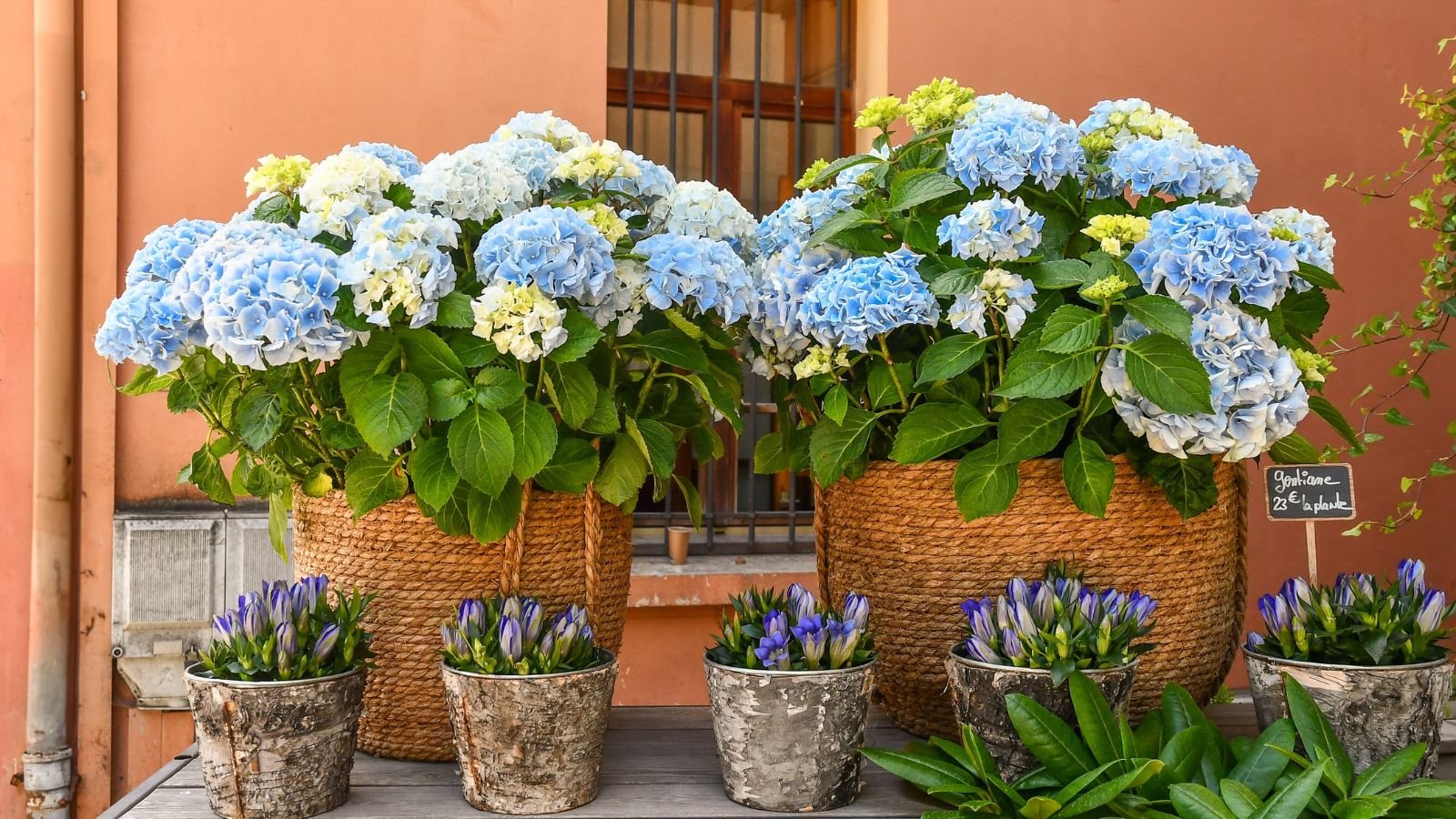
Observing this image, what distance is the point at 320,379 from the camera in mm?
1022

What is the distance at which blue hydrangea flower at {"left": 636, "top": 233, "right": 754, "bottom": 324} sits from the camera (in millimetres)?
974

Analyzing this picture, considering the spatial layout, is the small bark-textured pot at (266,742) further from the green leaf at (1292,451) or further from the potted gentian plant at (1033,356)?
the green leaf at (1292,451)

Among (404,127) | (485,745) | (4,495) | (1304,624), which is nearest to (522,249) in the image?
(485,745)

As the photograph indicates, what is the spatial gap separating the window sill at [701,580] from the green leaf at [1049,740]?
159 centimetres

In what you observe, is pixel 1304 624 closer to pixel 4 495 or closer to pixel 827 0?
pixel 827 0

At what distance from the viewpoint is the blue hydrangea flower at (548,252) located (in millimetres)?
915

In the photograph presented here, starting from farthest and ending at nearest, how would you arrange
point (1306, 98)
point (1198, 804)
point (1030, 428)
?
1. point (1306, 98)
2. point (1030, 428)
3. point (1198, 804)

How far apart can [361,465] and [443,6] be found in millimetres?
1875

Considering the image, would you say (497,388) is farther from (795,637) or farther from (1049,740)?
(1049,740)

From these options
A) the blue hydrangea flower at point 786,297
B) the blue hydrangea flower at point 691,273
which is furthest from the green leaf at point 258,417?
the blue hydrangea flower at point 786,297

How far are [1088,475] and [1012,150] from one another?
1.01 ft

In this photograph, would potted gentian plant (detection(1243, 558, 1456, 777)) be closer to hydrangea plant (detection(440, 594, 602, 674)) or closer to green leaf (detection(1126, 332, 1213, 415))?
green leaf (detection(1126, 332, 1213, 415))

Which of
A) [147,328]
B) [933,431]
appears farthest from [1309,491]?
[147,328]

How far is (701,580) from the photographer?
2.51 meters
